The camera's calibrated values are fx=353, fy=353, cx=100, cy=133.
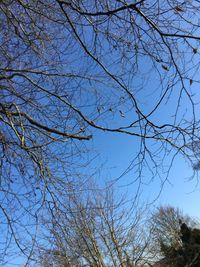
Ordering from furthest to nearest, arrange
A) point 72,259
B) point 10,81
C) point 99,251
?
1. point 99,251
2. point 72,259
3. point 10,81

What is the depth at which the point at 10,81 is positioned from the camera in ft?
15.8

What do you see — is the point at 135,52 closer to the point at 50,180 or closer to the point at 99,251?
the point at 50,180

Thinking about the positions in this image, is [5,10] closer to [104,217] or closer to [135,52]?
[135,52]

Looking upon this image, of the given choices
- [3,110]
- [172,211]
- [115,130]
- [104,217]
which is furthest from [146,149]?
[172,211]

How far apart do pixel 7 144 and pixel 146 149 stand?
83.2 inches

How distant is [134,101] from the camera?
12.2 feet

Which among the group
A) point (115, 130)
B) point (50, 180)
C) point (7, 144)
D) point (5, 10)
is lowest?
point (115, 130)

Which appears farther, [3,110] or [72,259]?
[72,259]

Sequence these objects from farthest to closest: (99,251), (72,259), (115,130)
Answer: (99,251), (72,259), (115,130)

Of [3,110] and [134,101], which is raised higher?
[3,110]

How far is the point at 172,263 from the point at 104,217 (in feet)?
16.1

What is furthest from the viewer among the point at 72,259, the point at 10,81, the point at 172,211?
the point at 172,211

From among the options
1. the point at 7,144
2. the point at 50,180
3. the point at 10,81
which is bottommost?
the point at 50,180

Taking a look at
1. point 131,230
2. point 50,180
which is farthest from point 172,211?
point 50,180
